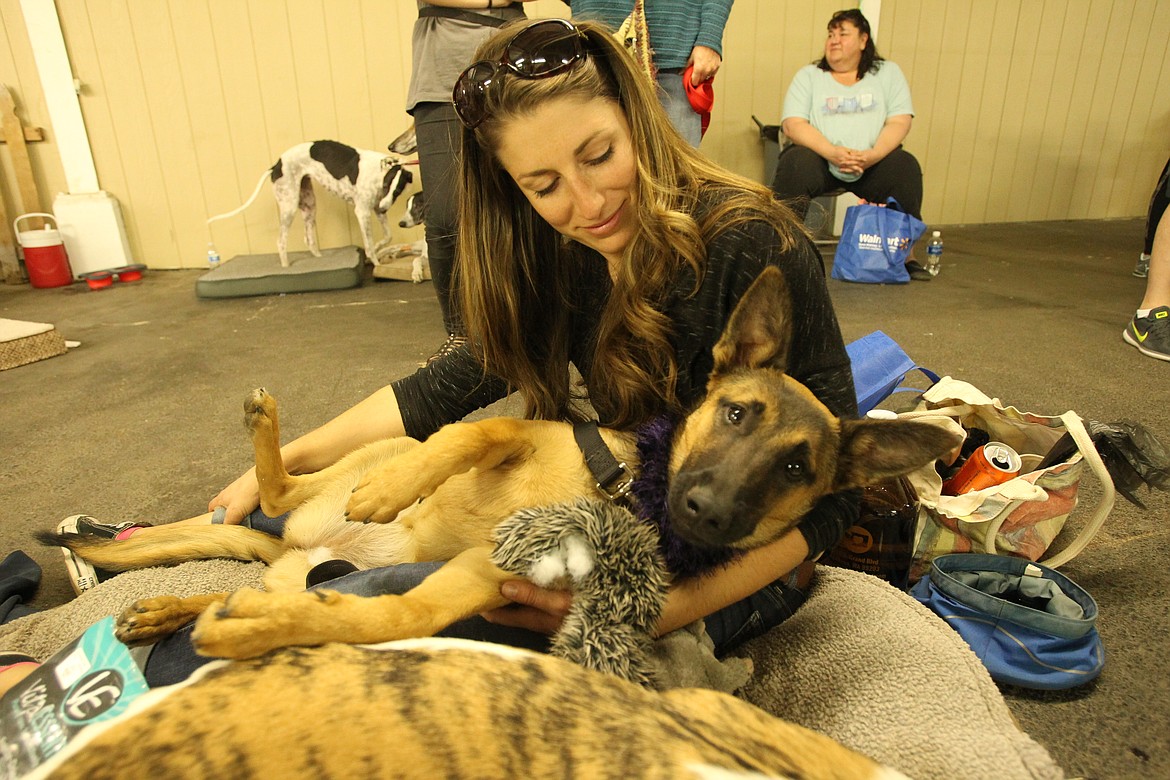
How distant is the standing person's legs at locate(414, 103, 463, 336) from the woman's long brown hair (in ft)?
3.17

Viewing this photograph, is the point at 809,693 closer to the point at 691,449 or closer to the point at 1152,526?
the point at 691,449

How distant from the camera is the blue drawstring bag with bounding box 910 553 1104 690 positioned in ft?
5.31

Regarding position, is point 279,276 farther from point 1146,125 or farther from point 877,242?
point 1146,125

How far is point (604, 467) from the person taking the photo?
145 centimetres

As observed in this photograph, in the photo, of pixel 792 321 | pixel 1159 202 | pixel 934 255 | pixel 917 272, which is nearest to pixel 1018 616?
pixel 792 321

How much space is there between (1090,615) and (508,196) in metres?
1.75

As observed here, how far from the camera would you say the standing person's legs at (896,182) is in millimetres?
5523

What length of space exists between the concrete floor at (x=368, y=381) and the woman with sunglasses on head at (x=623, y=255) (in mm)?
594

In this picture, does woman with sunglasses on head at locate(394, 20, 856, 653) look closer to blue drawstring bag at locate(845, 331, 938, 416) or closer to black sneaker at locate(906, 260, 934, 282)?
blue drawstring bag at locate(845, 331, 938, 416)

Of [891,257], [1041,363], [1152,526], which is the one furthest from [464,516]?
[891,257]

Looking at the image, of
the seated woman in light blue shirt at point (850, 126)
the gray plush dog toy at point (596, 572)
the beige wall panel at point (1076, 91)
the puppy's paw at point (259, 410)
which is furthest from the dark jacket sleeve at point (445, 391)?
the beige wall panel at point (1076, 91)

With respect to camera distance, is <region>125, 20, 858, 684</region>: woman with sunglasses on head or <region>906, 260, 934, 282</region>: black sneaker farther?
<region>906, 260, 934, 282</region>: black sneaker

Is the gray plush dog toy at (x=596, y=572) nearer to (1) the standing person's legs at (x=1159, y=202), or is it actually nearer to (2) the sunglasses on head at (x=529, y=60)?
(2) the sunglasses on head at (x=529, y=60)

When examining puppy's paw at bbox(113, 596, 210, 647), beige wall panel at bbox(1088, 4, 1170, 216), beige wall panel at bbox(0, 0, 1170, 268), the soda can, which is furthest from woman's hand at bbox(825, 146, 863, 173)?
puppy's paw at bbox(113, 596, 210, 647)
